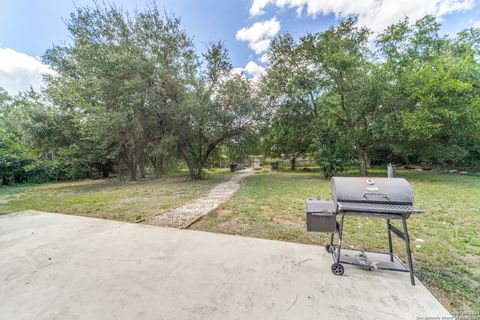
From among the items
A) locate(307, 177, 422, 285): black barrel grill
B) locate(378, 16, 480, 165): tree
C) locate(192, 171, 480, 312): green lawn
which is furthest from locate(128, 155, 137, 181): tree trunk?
locate(378, 16, 480, 165): tree

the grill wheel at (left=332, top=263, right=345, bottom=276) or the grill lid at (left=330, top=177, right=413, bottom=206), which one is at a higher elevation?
the grill lid at (left=330, top=177, right=413, bottom=206)

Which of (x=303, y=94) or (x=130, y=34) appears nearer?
(x=130, y=34)

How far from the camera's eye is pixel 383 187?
1734 mm

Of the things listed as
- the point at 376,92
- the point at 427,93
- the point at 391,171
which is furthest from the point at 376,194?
the point at 376,92

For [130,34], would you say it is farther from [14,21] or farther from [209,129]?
[209,129]

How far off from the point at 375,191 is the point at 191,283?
5.95 feet

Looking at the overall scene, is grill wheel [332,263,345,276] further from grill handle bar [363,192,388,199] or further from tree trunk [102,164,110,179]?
tree trunk [102,164,110,179]

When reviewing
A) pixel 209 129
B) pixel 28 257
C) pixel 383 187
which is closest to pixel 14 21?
pixel 209 129

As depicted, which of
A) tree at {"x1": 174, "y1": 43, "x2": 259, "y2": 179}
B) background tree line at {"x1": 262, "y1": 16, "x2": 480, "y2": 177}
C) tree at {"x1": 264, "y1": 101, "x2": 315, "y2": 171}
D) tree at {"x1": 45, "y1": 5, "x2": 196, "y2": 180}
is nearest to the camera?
background tree line at {"x1": 262, "y1": 16, "x2": 480, "y2": 177}

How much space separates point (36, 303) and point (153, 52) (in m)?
9.08

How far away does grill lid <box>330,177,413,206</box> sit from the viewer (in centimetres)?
165

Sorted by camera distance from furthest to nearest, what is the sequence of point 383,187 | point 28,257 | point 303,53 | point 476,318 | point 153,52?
point 303,53 < point 153,52 < point 28,257 < point 383,187 < point 476,318

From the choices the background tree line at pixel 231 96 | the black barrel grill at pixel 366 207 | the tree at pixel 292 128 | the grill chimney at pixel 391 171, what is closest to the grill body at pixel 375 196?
the black barrel grill at pixel 366 207

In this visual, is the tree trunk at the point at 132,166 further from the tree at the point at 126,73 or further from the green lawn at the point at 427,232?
the green lawn at the point at 427,232
